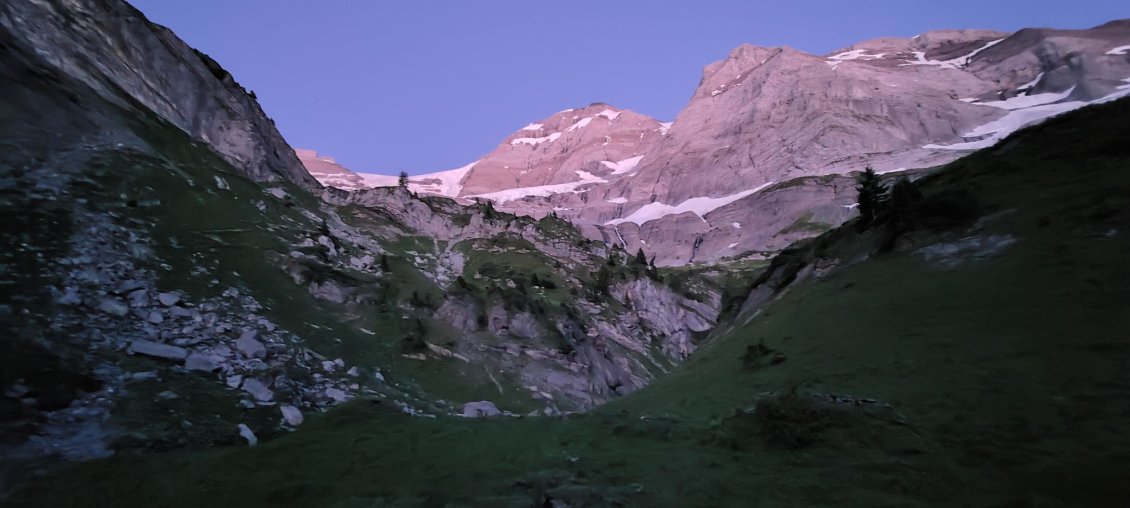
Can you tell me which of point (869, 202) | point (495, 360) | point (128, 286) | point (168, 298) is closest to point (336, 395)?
point (168, 298)

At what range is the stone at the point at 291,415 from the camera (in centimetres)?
1690

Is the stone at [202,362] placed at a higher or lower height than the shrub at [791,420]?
higher

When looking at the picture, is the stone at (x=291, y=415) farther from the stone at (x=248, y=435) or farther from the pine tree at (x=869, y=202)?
the pine tree at (x=869, y=202)

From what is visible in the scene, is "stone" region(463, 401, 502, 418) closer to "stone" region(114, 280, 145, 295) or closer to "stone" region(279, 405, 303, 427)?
"stone" region(279, 405, 303, 427)

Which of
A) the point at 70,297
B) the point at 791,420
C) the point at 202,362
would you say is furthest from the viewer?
the point at 202,362

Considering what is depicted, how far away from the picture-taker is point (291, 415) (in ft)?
56.2

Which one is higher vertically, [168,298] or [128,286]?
[128,286]

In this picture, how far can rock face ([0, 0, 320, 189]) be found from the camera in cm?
3566

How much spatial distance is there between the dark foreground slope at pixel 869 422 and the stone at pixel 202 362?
162 inches

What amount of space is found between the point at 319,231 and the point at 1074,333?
47162 mm

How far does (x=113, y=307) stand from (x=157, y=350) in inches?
102

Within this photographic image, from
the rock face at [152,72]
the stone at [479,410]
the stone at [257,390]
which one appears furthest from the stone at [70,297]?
the rock face at [152,72]

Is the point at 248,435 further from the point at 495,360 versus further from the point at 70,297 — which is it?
the point at 495,360

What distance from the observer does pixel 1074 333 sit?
13.3 meters
